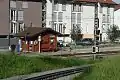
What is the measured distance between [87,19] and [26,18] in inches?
718

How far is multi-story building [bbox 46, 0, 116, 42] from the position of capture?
3450 inches

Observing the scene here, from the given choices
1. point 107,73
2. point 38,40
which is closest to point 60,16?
point 38,40

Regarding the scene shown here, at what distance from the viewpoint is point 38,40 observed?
58.0m

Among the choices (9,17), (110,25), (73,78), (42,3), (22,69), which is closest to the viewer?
(73,78)

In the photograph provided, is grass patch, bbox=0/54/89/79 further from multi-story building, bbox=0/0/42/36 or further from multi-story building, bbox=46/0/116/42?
multi-story building, bbox=46/0/116/42

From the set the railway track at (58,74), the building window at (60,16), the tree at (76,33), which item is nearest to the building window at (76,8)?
the building window at (60,16)

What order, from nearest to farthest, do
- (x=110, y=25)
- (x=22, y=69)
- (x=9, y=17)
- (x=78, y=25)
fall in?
1. (x=22, y=69)
2. (x=9, y=17)
3. (x=78, y=25)
4. (x=110, y=25)

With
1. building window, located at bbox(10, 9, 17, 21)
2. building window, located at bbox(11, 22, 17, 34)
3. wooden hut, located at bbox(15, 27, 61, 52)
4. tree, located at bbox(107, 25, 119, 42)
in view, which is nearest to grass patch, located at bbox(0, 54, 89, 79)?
wooden hut, located at bbox(15, 27, 61, 52)

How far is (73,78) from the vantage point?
21.3m

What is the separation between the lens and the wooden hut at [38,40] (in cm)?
5862

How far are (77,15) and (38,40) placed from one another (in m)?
35.1

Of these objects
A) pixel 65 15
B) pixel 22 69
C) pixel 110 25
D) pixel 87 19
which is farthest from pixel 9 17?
pixel 22 69

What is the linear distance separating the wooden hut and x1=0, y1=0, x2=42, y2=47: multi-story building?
17523 millimetres

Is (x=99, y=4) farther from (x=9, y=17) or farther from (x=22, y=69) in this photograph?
(x=22, y=69)
